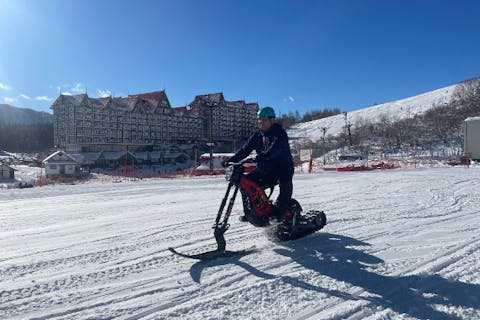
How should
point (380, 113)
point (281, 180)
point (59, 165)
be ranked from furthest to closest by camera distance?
point (380, 113) → point (59, 165) → point (281, 180)

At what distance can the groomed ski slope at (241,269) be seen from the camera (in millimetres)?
2787

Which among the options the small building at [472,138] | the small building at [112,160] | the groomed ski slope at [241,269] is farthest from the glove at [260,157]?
the small building at [112,160]

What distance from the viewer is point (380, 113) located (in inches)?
4195

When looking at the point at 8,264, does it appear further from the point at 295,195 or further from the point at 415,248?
the point at 295,195

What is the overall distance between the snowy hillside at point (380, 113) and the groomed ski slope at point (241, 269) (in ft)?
299

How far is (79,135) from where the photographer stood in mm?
64438

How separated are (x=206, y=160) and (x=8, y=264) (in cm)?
4366

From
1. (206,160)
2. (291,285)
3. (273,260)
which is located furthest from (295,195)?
(206,160)

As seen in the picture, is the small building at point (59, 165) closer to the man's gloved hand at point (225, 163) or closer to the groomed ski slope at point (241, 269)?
the groomed ski slope at point (241, 269)

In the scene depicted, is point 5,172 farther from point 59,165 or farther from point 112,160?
point 112,160

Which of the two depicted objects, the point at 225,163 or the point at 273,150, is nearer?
the point at 273,150

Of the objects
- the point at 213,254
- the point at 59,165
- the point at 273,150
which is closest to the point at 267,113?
the point at 273,150

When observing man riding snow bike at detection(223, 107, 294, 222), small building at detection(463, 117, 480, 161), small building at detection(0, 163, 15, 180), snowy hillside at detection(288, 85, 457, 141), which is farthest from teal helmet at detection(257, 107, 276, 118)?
snowy hillside at detection(288, 85, 457, 141)

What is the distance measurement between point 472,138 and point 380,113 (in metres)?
75.1
